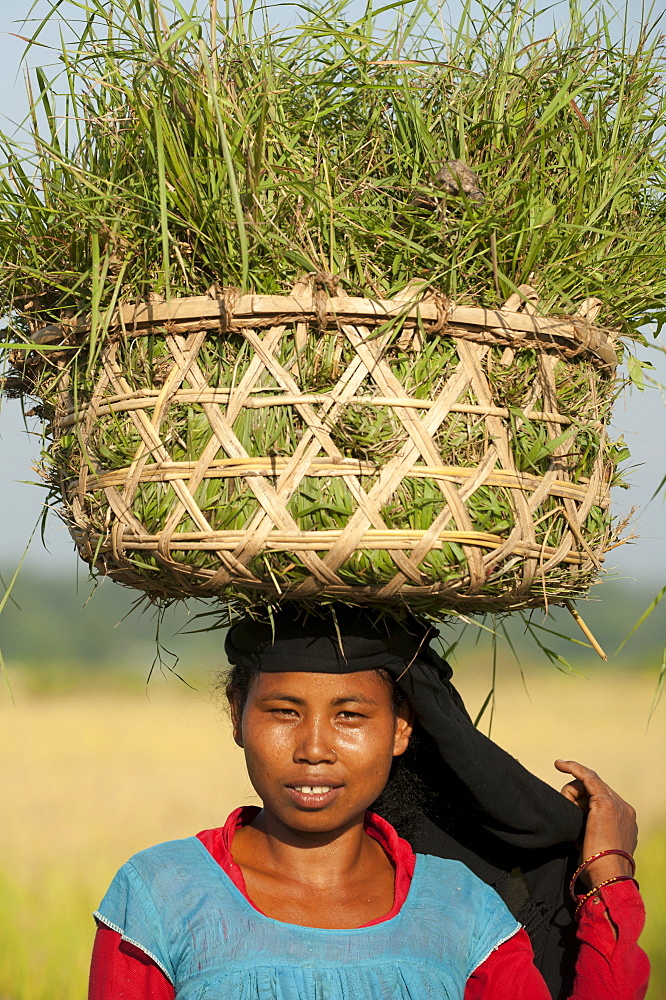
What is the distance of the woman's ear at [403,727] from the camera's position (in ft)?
6.12

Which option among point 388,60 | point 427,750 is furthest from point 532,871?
point 388,60

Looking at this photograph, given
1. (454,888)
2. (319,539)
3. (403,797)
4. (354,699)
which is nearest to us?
(319,539)

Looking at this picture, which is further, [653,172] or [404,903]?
[404,903]

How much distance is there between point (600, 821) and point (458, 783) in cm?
27

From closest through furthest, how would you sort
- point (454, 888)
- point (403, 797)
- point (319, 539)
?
point (319, 539) → point (454, 888) → point (403, 797)

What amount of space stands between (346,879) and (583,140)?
4.30ft

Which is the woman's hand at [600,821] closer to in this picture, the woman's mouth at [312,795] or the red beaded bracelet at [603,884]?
the red beaded bracelet at [603,884]

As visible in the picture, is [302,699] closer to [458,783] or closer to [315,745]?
[315,745]

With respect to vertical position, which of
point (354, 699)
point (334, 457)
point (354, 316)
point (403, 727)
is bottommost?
point (403, 727)

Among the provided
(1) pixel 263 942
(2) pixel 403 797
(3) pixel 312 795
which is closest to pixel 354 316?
(3) pixel 312 795

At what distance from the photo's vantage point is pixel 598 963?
175 cm

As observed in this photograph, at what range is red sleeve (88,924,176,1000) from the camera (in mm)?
Answer: 1619

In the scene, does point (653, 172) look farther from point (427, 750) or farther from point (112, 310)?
Answer: point (427, 750)

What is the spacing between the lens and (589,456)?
152 centimetres
